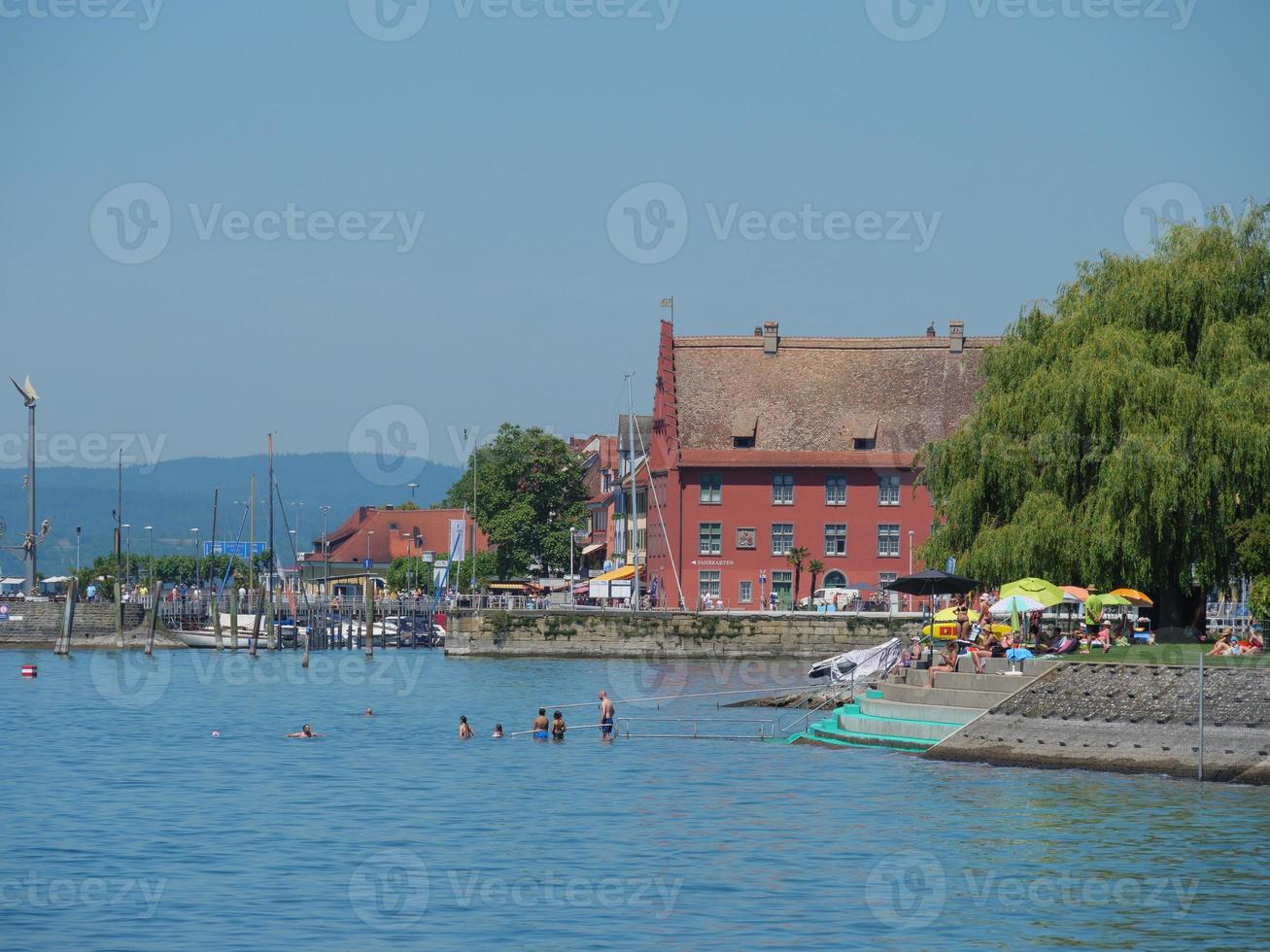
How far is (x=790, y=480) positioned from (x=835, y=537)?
3752mm

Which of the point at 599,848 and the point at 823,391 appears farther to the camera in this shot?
the point at 823,391

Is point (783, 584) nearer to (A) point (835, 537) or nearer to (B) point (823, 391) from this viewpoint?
(A) point (835, 537)

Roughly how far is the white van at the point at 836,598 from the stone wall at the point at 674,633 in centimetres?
395

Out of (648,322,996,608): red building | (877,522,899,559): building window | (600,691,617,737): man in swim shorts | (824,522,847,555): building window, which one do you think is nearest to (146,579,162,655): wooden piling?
(648,322,996,608): red building

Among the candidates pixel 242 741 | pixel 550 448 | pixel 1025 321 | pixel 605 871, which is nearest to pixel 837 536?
pixel 550 448

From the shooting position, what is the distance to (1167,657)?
41.8 m

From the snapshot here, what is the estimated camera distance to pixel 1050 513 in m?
51.6

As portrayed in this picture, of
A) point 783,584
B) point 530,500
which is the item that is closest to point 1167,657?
point 783,584

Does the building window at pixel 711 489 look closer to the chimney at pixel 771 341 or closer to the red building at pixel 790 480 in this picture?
the red building at pixel 790 480

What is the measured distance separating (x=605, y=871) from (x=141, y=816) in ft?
38.7

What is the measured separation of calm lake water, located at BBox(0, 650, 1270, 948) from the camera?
25.8 m

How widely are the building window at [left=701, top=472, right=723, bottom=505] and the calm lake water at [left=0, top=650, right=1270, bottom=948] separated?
43015mm

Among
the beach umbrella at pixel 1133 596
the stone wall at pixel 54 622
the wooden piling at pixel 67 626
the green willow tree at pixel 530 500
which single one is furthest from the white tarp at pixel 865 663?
the stone wall at pixel 54 622

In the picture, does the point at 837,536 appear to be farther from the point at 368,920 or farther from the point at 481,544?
the point at 481,544
